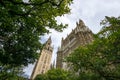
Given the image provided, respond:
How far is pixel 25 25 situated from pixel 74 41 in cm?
4734

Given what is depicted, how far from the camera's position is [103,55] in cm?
1773

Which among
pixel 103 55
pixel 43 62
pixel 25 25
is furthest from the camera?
pixel 43 62

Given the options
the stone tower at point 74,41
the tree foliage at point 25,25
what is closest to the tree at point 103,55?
the tree foliage at point 25,25

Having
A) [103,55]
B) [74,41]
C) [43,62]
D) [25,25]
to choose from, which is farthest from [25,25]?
[43,62]

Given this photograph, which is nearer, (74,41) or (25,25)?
(25,25)

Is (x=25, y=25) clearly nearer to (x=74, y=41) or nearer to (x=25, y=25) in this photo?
(x=25, y=25)

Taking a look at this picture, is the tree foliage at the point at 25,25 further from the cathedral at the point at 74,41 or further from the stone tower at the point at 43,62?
the stone tower at the point at 43,62

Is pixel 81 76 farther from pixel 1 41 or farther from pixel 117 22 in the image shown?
pixel 1 41

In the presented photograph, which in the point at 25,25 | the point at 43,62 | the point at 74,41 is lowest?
the point at 25,25

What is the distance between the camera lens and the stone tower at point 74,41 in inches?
2137

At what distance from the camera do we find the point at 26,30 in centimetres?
1382

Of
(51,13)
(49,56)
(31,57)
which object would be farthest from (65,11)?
(49,56)

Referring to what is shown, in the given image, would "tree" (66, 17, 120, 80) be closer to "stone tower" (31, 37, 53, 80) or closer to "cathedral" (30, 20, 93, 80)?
"cathedral" (30, 20, 93, 80)

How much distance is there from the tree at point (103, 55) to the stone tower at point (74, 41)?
3352 centimetres
